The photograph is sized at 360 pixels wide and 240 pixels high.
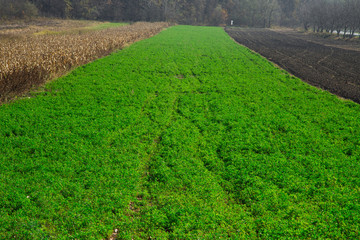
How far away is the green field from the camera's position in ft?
18.8

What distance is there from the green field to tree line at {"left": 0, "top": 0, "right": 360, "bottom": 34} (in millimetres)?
62935

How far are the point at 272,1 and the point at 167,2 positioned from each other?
49445 mm

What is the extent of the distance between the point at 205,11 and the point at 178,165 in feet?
402

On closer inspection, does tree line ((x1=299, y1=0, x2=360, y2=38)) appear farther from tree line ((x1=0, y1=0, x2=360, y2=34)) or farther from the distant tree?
the distant tree

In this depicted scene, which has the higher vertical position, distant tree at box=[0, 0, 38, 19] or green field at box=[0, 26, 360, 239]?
distant tree at box=[0, 0, 38, 19]

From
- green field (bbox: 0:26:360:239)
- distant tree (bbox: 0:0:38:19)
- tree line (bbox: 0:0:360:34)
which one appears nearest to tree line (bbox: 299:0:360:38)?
tree line (bbox: 0:0:360:34)

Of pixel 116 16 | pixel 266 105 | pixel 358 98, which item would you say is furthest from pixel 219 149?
pixel 116 16

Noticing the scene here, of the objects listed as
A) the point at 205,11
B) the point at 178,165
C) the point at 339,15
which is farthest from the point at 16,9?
the point at 339,15

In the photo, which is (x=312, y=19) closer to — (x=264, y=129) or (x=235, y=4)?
(x=235, y=4)

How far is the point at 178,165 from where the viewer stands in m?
7.86

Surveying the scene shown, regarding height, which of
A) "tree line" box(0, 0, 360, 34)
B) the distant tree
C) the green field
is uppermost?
"tree line" box(0, 0, 360, 34)

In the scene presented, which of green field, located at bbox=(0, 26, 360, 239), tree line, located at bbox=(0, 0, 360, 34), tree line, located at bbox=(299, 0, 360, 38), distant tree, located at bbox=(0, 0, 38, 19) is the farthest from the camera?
tree line, located at bbox=(0, 0, 360, 34)

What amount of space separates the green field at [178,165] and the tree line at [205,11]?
6294cm

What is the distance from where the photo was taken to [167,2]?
104812 mm
